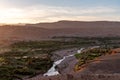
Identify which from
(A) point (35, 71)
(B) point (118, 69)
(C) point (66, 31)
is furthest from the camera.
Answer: (C) point (66, 31)

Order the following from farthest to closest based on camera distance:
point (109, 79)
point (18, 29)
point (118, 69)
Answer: point (18, 29)
point (118, 69)
point (109, 79)

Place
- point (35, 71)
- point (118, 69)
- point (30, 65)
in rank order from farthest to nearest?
point (30, 65), point (35, 71), point (118, 69)

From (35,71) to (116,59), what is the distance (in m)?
7.95

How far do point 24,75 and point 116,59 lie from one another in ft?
27.8

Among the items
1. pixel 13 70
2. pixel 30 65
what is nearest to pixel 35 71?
pixel 13 70

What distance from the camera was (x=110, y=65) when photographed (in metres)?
31.0

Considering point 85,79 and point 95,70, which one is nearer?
point 85,79

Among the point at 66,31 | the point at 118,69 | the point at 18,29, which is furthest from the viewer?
the point at 66,31

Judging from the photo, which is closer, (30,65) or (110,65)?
(110,65)

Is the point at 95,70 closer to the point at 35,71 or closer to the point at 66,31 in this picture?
the point at 35,71

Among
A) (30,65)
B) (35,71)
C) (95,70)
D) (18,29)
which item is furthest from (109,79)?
(18,29)

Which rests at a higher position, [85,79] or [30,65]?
[85,79]

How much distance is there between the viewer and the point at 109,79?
18828 millimetres

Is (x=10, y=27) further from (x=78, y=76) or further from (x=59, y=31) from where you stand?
(x=78, y=76)
